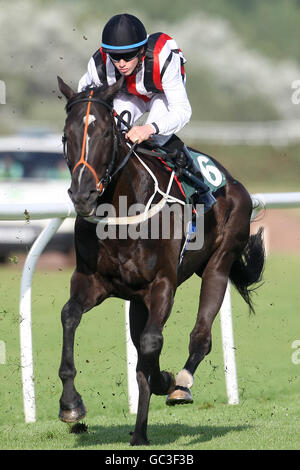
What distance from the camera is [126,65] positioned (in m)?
4.53

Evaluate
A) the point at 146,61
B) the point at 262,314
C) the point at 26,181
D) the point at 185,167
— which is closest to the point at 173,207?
the point at 185,167

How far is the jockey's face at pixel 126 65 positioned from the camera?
4.52 m

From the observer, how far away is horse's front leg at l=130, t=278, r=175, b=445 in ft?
14.2

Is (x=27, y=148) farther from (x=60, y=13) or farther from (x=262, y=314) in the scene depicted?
(x=60, y=13)

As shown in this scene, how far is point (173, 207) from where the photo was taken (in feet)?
15.3

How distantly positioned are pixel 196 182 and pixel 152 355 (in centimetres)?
105

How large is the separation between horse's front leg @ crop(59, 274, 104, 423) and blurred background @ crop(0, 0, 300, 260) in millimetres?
17095

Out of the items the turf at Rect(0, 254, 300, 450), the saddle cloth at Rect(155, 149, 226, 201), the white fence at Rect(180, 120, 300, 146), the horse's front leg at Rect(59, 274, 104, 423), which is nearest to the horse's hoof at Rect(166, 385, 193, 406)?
the turf at Rect(0, 254, 300, 450)

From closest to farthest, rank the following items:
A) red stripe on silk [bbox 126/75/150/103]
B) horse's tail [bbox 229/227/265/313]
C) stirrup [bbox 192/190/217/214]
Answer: red stripe on silk [bbox 126/75/150/103] < stirrup [bbox 192/190/217/214] < horse's tail [bbox 229/227/265/313]

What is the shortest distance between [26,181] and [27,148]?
65cm

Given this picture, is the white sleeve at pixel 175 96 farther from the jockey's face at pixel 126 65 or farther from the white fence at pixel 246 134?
the white fence at pixel 246 134

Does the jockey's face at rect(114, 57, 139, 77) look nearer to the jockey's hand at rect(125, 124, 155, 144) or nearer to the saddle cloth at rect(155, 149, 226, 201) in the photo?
the jockey's hand at rect(125, 124, 155, 144)

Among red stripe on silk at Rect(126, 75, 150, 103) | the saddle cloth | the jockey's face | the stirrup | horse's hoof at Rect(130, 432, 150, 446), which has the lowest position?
horse's hoof at Rect(130, 432, 150, 446)

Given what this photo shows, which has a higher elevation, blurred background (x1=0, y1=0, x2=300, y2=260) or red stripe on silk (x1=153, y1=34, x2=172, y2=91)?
red stripe on silk (x1=153, y1=34, x2=172, y2=91)
